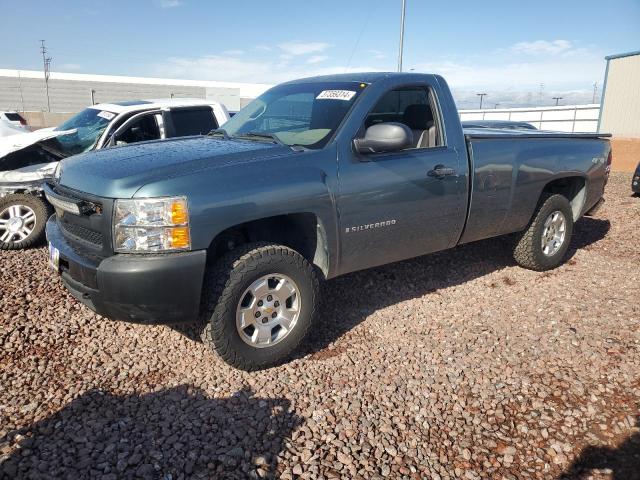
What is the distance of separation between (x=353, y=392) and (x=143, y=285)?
1.46 m

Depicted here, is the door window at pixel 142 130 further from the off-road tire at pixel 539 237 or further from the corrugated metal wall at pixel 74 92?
the corrugated metal wall at pixel 74 92

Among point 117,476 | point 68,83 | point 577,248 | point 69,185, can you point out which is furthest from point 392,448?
point 68,83

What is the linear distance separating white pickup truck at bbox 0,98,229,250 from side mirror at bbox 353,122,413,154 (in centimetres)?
354

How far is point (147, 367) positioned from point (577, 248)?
5509 millimetres

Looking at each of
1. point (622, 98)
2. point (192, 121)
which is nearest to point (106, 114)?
point (192, 121)

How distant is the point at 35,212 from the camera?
5816 mm

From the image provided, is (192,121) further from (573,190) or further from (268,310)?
(573,190)

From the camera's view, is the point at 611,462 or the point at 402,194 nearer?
the point at 611,462

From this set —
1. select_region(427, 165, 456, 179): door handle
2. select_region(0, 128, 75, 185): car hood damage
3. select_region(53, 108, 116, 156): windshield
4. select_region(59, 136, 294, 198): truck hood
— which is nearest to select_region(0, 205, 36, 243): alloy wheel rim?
select_region(0, 128, 75, 185): car hood damage

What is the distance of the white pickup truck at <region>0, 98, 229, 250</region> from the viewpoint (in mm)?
5785

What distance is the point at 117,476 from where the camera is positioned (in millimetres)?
2422

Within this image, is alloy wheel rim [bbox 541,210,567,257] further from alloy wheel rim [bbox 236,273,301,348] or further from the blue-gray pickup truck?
alloy wheel rim [bbox 236,273,301,348]

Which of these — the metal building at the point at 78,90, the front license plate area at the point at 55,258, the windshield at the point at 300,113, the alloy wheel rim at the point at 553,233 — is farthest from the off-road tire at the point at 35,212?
the metal building at the point at 78,90

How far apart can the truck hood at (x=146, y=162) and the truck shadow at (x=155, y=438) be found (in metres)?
1.29
